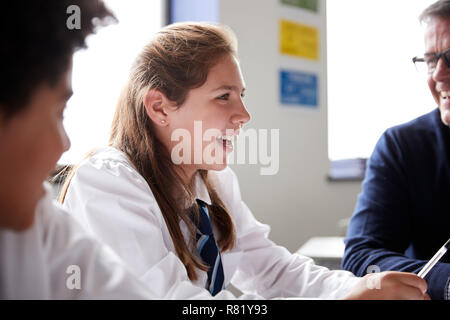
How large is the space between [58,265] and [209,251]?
1.42 feet

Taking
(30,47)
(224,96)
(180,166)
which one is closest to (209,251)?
(180,166)

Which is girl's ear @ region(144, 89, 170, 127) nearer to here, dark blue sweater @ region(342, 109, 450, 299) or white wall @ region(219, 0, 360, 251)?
white wall @ region(219, 0, 360, 251)

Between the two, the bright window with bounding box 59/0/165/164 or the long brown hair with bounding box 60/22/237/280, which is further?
the long brown hair with bounding box 60/22/237/280

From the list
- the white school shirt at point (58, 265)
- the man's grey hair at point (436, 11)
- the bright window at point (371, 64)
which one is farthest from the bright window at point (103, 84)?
the man's grey hair at point (436, 11)

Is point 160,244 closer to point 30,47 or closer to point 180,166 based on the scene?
point 180,166

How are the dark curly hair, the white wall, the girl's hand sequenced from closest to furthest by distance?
1. the dark curly hair
2. the girl's hand
3. the white wall

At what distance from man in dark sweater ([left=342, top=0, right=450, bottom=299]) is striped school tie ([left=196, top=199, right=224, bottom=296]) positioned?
278mm

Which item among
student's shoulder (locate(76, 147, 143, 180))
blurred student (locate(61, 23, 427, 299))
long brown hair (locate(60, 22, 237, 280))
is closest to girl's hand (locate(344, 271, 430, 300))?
blurred student (locate(61, 23, 427, 299))

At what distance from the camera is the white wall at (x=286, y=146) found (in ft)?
2.76

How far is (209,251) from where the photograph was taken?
30.0 inches

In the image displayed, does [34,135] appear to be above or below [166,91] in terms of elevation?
below

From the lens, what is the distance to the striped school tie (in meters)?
0.74

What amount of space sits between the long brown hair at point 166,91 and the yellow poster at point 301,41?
12 cm
